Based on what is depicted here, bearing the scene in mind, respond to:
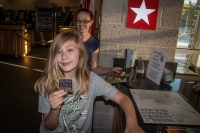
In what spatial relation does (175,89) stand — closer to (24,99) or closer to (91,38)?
(91,38)

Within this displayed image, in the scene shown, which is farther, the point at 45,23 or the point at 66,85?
the point at 45,23

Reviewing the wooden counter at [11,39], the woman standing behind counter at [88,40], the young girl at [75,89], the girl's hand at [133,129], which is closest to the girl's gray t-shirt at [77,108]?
the young girl at [75,89]

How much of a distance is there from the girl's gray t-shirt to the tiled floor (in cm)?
132

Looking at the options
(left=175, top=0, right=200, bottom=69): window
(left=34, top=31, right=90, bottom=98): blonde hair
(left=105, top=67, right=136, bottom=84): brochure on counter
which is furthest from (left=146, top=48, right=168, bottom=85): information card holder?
(left=175, top=0, right=200, bottom=69): window

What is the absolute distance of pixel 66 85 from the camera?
98 cm

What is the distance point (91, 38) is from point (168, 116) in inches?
53.7

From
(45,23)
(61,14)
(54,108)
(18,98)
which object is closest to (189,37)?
(54,108)

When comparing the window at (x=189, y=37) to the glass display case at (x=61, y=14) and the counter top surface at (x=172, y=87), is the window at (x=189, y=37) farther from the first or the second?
the glass display case at (x=61, y=14)

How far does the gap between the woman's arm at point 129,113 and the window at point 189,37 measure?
1583 millimetres

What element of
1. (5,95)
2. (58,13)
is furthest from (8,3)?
(5,95)

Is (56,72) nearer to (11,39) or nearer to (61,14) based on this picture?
(11,39)

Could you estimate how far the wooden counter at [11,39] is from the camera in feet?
19.9

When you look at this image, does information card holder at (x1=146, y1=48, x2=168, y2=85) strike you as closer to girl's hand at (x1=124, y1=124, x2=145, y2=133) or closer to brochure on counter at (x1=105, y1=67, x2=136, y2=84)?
brochure on counter at (x1=105, y1=67, x2=136, y2=84)

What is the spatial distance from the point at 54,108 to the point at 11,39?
6.08 metres
